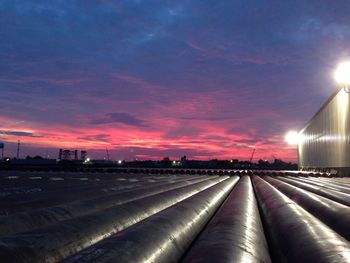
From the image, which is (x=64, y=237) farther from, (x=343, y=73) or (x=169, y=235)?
(x=343, y=73)

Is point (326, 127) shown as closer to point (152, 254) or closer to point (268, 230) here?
point (268, 230)

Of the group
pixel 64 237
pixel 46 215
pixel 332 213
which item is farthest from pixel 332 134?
pixel 64 237

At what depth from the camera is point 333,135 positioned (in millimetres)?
23312

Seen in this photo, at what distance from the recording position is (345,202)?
6195 mm

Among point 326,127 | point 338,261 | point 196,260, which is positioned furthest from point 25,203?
point 326,127

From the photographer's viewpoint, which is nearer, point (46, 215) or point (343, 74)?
point (46, 215)

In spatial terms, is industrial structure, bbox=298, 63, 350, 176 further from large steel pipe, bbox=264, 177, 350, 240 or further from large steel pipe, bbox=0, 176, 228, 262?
large steel pipe, bbox=0, 176, 228, 262

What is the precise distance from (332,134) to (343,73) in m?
6.54

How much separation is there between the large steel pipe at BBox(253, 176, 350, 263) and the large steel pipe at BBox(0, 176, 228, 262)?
59.0 inches

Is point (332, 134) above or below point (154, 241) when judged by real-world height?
above

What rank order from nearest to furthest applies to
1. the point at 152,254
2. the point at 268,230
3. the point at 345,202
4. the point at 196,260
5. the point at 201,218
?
the point at 196,260 → the point at 152,254 → the point at 268,230 → the point at 201,218 → the point at 345,202

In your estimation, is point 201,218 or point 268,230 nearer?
point 268,230

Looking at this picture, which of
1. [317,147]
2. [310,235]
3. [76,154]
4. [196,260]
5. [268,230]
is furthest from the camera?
[76,154]

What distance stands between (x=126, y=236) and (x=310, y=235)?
142cm
